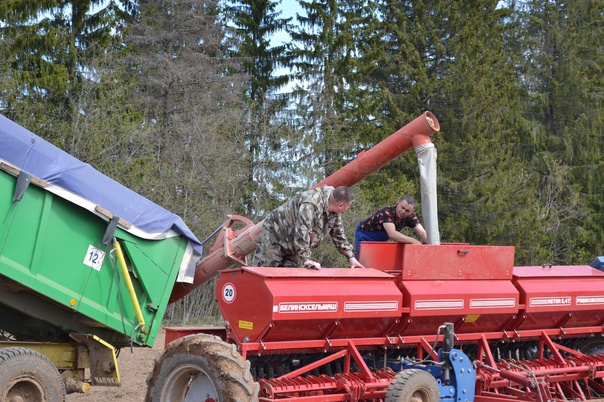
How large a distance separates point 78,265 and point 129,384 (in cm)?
317

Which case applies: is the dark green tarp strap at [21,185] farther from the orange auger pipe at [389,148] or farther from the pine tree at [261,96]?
the pine tree at [261,96]

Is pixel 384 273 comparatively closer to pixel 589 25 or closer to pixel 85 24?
pixel 85 24

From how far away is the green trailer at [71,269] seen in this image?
23.1 feet

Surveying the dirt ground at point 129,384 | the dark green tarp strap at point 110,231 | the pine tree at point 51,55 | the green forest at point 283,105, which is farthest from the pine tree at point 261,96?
the dark green tarp strap at point 110,231

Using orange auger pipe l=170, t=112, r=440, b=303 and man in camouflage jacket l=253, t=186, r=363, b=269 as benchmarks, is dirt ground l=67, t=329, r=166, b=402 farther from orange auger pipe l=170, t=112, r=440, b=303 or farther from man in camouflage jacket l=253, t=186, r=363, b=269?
man in camouflage jacket l=253, t=186, r=363, b=269

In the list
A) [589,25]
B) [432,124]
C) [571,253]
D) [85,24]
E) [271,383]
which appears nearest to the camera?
[271,383]

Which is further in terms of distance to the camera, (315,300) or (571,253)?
(571,253)

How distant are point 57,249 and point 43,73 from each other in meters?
15.3

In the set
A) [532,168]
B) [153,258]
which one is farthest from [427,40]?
[153,258]

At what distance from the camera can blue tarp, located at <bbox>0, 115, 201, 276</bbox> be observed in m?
7.25

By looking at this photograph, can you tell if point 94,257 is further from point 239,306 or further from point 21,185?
point 239,306

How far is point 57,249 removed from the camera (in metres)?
7.29

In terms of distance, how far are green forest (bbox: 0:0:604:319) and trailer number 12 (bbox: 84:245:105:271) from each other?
11493 mm

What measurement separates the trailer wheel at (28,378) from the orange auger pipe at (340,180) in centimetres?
181
